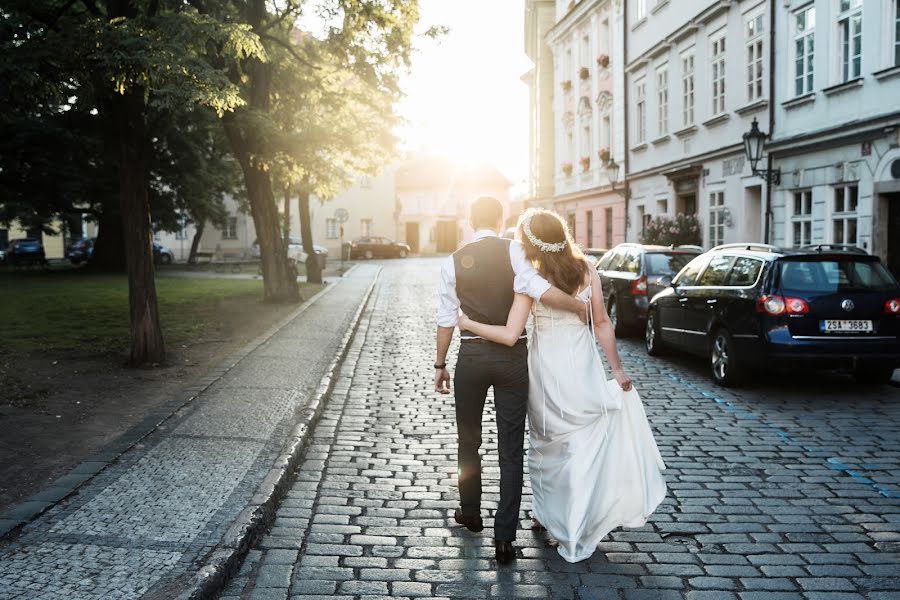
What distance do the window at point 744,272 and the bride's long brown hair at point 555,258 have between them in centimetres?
621

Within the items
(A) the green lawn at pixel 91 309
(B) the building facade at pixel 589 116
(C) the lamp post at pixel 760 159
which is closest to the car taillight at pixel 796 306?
(A) the green lawn at pixel 91 309

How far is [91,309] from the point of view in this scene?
2050cm

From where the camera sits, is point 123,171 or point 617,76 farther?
point 617,76

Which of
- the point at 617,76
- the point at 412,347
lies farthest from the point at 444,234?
the point at 412,347

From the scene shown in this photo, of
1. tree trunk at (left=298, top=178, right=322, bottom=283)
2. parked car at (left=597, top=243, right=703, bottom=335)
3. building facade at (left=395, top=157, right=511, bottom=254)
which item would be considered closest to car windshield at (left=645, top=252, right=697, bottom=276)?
parked car at (left=597, top=243, right=703, bottom=335)

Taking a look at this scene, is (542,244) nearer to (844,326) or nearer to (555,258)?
(555,258)

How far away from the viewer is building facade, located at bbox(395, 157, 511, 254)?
274ft

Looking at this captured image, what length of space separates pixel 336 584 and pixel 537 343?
5.39 feet

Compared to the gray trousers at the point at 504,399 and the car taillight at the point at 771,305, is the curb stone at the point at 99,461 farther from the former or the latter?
the car taillight at the point at 771,305

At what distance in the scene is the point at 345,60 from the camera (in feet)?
68.3

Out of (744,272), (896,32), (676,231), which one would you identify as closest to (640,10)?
(676,231)

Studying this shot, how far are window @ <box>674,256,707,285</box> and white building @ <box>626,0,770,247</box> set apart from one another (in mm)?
10115

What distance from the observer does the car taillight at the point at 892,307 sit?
400 inches

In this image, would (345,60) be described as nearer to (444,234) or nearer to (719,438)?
(719,438)
